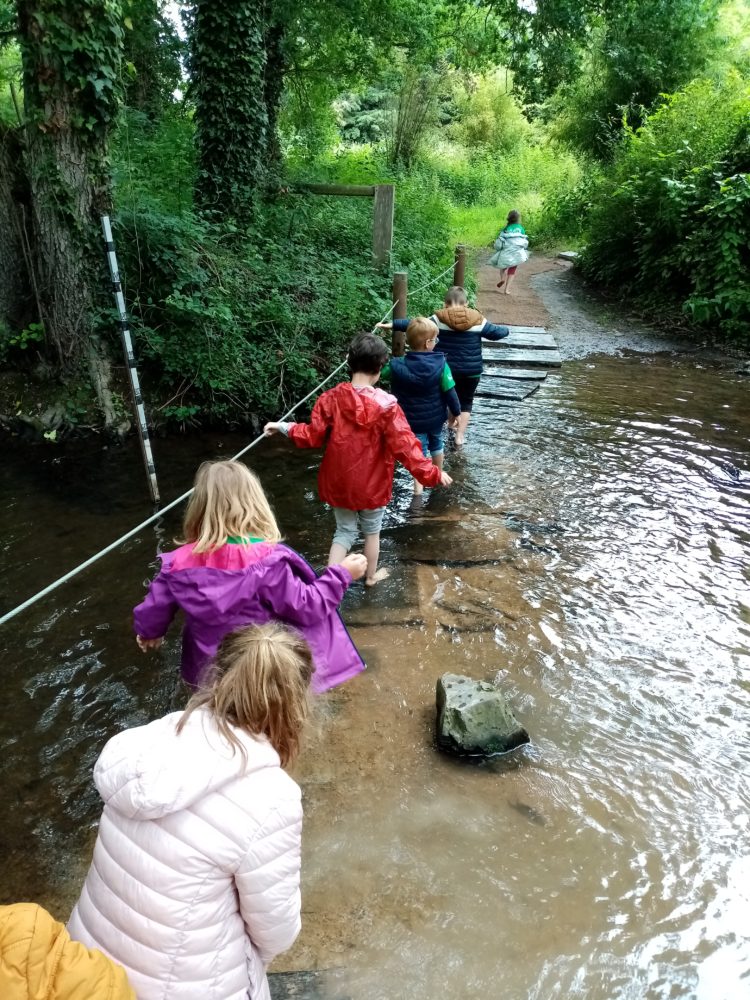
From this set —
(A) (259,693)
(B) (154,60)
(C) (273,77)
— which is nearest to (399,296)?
(A) (259,693)

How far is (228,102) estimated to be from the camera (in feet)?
29.4

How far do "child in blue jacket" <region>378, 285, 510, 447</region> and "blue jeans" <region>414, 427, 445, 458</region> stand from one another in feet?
3.22

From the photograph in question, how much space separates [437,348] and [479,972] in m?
5.21

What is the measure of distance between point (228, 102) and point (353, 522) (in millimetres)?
7310

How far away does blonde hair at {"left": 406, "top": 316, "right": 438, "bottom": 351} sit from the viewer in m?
5.02

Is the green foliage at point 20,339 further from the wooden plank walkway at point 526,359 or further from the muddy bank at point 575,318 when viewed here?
the muddy bank at point 575,318

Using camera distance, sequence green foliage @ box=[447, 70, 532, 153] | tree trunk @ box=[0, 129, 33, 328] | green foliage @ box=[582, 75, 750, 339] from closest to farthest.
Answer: tree trunk @ box=[0, 129, 33, 328]
green foliage @ box=[582, 75, 750, 339]
green foliage @ box=[447, 70, 532, 153]

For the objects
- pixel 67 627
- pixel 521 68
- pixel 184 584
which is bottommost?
pixel 67 627

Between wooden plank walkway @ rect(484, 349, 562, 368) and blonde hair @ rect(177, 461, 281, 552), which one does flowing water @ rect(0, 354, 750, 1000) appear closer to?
blonde hair @ rect(177, 461, 281, 552)

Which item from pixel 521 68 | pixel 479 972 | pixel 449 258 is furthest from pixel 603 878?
pixel 521 68

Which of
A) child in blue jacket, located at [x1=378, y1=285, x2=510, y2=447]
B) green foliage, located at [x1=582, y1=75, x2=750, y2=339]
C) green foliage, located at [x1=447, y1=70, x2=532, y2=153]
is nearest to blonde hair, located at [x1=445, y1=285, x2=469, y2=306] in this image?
child in blue jacket, located at [x1=378, y1=285, x2=510, y2=447]

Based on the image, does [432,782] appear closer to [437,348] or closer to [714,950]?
[714,950]

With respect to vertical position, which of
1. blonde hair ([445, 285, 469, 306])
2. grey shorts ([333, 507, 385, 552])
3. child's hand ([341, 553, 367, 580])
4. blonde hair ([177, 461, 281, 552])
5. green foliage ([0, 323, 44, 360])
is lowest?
green foliage ([0, 323, 44, 360])

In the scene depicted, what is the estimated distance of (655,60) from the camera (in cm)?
1662
